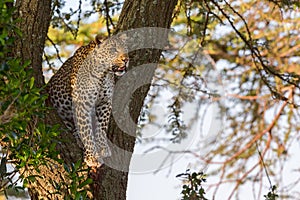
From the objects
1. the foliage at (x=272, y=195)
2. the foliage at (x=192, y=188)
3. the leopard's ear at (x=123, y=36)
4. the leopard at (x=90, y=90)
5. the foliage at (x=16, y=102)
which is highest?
the leopard's ear at (x=123, y=36)

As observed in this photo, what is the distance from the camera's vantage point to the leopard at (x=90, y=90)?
3.07m

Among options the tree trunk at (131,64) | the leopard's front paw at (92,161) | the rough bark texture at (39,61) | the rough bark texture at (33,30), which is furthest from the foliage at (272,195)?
the rough bark texture at (33,30)

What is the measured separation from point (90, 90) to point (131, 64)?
0.23 m

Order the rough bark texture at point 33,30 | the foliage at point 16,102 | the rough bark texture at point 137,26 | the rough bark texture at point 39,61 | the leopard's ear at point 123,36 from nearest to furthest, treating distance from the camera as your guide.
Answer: the foliage at point 16,102
the rough bark texture at point 39,61
the rough bark texture at point 33,30
the rough bark texture at point 137,26
the leopard's ear at point 123,36

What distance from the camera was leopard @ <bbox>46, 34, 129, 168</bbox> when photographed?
10.1 ft

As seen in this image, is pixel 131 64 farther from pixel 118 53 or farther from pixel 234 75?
pixel 234 75

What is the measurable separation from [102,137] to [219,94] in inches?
72.0

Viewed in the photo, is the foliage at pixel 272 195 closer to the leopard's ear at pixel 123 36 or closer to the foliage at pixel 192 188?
the foliage at pixel 192 188

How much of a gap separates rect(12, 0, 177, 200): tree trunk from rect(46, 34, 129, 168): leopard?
5 centimetres

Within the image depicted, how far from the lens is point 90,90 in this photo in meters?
3.18

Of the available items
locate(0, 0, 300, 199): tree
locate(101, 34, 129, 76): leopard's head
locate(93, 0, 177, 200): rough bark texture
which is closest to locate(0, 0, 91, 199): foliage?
locate(0, 0, 300, 199): tree

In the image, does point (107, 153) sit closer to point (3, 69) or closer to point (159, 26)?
point (159, 26)

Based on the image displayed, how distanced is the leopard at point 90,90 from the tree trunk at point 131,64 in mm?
55

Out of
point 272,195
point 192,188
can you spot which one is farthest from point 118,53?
point 272,195
